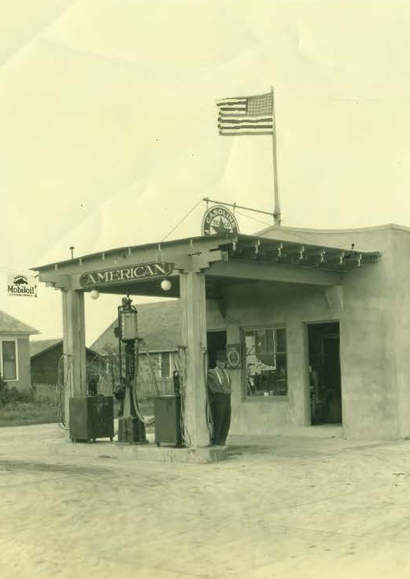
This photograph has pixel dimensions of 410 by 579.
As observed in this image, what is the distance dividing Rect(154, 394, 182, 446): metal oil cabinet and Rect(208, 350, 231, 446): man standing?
22.4 inches

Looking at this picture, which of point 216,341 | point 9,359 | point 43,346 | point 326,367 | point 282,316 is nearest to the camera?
point 282,316

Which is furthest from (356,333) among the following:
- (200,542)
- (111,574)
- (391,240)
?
(111,574)

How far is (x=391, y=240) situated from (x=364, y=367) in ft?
8.19

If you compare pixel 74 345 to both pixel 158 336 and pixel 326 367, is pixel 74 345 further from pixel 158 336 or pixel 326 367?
pixel 158 336

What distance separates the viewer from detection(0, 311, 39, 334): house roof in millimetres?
39156

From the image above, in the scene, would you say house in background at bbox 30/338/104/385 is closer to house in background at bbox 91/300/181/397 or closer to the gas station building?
house in background at bbox 91/300/181/397

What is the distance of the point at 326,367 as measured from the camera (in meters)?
19.3

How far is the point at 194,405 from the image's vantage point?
13.6 meters

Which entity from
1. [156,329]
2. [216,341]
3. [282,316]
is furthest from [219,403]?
[156,329]

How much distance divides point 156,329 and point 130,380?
36.7m

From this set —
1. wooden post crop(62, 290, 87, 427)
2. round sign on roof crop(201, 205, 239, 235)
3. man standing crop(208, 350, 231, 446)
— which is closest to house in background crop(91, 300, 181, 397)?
wooden post crop(62, 290, 87, 427)

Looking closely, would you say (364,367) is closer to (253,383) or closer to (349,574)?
(253,383)

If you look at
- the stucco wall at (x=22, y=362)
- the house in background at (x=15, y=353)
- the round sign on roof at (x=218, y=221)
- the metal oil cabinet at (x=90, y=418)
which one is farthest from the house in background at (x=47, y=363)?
the round sign on roof at (x=218, y=221)

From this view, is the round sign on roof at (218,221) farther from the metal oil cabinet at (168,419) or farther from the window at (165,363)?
Answer: the window at (165,363)
